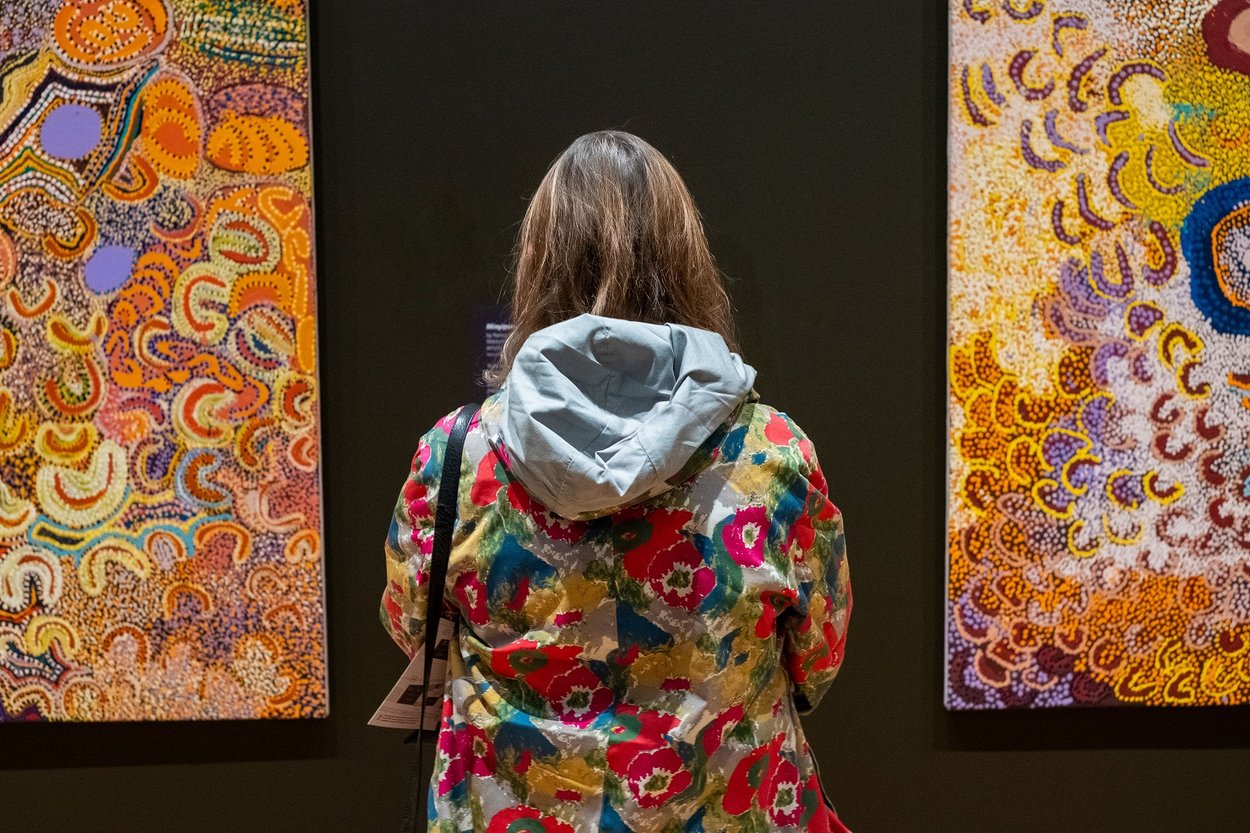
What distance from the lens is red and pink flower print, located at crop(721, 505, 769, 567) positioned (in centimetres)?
110

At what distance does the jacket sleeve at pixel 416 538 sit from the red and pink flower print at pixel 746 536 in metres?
0.33

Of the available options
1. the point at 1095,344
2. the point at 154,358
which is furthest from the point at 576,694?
the point at 1095,344

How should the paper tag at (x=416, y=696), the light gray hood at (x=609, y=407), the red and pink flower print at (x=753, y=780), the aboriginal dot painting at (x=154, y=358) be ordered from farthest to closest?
the aboriginal dot painting at (x=154, y=358) < the paper tag at (x=416, y=696) < the red and pink flower print at (x=753, y=780) < the light gray hood at (x=609, y=407)

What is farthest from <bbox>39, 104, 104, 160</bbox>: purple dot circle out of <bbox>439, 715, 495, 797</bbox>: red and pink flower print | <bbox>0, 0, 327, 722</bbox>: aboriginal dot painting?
<bbox>439, 715, 495, 797</bbox>: red and pink flower print

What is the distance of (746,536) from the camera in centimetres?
110

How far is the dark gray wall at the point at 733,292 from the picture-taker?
5.90 ft

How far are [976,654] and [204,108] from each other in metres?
1.67

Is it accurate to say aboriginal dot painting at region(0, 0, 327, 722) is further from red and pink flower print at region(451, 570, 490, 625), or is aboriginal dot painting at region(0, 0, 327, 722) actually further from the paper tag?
red and pink flower print at region(451, 570, 490, 625)

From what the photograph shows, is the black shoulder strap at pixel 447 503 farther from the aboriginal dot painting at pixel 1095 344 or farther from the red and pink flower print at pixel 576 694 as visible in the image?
the aboriginal dot painting at pixel 1095 344

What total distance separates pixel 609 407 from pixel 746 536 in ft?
0.67

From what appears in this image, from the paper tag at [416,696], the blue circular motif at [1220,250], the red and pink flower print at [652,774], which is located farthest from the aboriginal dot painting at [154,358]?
the blue circular motif at [1220,250]

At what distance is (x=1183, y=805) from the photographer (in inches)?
77.5

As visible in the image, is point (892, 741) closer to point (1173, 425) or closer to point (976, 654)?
point (976, 654)

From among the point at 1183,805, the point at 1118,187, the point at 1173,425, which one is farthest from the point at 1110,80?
the point at 1183,805
